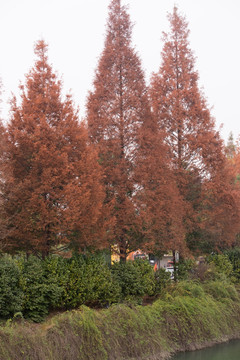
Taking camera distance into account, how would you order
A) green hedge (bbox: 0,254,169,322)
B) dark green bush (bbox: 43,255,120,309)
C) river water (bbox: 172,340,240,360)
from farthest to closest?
river water (bbox: 172,340,240,360), dark green bush (bbox: 43,255,120,309), green hedge (bbox: 0,254,169,322)

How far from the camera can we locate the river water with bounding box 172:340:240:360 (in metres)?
13.0

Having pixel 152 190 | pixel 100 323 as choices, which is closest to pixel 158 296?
pixel 152 190

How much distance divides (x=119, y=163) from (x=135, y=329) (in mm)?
5887

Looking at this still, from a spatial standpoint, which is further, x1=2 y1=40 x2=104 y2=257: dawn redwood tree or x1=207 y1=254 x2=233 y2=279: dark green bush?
x1=207 y1=254 x2=233 y2=279: dark green bush

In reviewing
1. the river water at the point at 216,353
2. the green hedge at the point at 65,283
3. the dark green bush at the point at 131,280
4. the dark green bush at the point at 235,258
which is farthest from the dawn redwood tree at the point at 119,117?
the dark green bush at the point at 235,258

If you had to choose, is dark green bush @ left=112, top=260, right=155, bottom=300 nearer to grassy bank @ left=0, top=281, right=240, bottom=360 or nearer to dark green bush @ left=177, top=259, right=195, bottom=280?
grassy bank @ left=0, top=281, right=240, bottom=360

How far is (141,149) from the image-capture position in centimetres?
1558

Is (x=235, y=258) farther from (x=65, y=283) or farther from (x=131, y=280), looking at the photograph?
(x=65, y=283)

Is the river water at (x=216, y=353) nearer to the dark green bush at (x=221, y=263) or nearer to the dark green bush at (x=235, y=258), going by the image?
the dark green bush at (x=221, y=263)

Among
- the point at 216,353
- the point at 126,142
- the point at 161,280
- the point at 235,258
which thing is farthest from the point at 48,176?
the point at 235,258

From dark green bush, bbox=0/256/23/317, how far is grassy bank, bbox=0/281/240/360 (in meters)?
0.36

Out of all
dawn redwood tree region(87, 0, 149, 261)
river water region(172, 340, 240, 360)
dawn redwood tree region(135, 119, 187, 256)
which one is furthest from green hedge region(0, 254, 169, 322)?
river water region(172, 340, 240, 360)

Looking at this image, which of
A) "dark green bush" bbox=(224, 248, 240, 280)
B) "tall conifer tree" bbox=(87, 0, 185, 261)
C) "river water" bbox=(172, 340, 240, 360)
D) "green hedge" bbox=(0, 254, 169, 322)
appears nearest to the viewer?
"green hedge" bbox=(0, 254, 169, 322)

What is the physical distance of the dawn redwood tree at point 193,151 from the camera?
1817 cm
